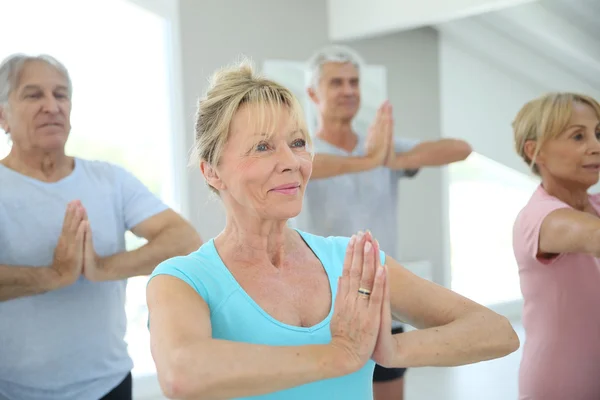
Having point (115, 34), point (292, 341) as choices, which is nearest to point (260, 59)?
point (115, 34)

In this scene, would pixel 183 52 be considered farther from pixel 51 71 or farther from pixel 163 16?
pixel 51 71

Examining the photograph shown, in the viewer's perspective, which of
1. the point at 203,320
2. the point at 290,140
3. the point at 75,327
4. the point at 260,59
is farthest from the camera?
the point at 260,59

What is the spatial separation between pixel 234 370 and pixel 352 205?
1632mm

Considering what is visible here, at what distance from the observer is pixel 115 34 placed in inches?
158

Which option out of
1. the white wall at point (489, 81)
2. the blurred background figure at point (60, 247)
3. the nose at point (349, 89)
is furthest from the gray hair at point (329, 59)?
the white wall at point (489, 81)

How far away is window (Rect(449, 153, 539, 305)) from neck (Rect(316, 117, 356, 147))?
320 centimetres

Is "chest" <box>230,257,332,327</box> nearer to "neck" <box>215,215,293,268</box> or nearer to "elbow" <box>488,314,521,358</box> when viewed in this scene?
"neck" <box>215,215,293,268</box>

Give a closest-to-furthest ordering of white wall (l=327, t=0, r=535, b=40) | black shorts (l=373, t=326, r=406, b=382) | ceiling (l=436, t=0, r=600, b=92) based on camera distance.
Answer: black shorts (l=373, t=326, r=406, b=382)
white wall (l=327, t=0, r=535, b=40)
ceiling (l=436, t=0, r=600, b=92)

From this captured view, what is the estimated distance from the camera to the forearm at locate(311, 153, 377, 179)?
252 centimetres

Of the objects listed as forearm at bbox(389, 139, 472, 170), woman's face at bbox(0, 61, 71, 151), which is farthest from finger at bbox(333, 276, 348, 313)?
forearm at bbox(389, 139, 472, 170)

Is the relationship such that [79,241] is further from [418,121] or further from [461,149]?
[418,121]

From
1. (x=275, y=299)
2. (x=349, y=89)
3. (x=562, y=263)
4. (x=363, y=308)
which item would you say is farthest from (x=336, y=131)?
(x=363, y=308)

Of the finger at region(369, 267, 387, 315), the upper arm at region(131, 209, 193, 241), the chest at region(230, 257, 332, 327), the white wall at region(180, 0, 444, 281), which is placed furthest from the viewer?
the white wall at region(180, 0, 444, 281)

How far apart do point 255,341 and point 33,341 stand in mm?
904
